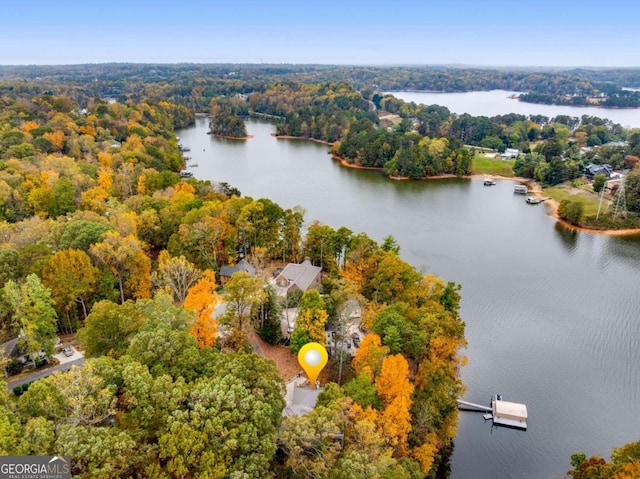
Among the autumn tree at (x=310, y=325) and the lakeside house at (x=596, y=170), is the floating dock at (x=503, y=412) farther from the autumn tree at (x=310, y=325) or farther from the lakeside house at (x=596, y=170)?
the lakeside house at (x=596, y=170)

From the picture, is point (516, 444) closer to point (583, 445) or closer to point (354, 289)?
point (583, 445)

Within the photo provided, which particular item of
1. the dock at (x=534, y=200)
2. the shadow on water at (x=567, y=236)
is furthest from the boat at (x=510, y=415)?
the dock at (x=534, y=200)

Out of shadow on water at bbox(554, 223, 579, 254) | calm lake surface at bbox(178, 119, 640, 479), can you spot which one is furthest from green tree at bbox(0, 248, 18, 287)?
shadow on water at bbox(554, 223, 579, 254)

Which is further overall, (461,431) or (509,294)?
(509,294)

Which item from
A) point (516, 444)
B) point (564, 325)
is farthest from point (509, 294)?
point (516, 444)

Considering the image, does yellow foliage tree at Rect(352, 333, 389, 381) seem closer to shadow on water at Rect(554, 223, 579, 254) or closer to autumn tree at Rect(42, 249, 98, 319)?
autumn tree at Rect(42, 249, 98, 319)

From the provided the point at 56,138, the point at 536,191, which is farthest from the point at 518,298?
the point at 56,138
